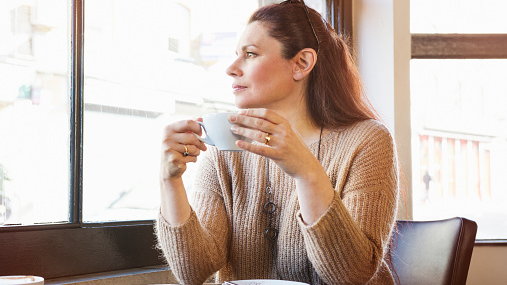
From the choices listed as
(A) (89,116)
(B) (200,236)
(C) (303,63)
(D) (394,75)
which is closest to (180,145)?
(B) (200,236)

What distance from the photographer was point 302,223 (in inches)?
55.9

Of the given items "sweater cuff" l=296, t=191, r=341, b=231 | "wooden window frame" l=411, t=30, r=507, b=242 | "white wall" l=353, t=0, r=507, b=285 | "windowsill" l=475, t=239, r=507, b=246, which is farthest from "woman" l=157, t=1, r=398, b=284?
"windowsill" l=475, t=239, r=507, b=246

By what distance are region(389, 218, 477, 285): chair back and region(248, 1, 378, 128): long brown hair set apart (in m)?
0.42

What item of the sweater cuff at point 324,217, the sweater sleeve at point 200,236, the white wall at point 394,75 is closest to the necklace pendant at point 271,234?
the sweater sleeve at point 200,236

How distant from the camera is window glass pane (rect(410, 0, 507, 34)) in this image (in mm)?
3039

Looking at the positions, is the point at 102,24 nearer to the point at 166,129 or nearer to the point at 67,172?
the point at 67,172

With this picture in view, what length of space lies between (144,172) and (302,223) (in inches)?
34.3

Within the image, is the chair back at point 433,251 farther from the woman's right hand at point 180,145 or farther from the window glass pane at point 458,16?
the window glass pane at point 458,16

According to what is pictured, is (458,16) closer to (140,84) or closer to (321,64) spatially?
(321,64)

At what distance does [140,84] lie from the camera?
6.97 feet

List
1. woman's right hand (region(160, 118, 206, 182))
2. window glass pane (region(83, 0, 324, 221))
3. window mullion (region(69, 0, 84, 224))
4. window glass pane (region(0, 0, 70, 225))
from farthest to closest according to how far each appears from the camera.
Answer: window glass pane (region(83, 0, 324, 221)) → window mullion (region(69, 0, 84, 224)) → window glass pane (region(0, 0, 70, 225)) → woman's right hand (region(160, 118, 206, 182))

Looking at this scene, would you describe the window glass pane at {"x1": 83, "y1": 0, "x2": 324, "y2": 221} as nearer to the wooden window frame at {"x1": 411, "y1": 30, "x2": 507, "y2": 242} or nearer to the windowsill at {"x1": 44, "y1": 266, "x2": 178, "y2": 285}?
the windowsill at {"x1": 44, "y1": 266, "x2": 178, "y2": 285}

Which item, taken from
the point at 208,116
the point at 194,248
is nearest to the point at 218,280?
the point at 194,248

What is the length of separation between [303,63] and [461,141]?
150 cm
